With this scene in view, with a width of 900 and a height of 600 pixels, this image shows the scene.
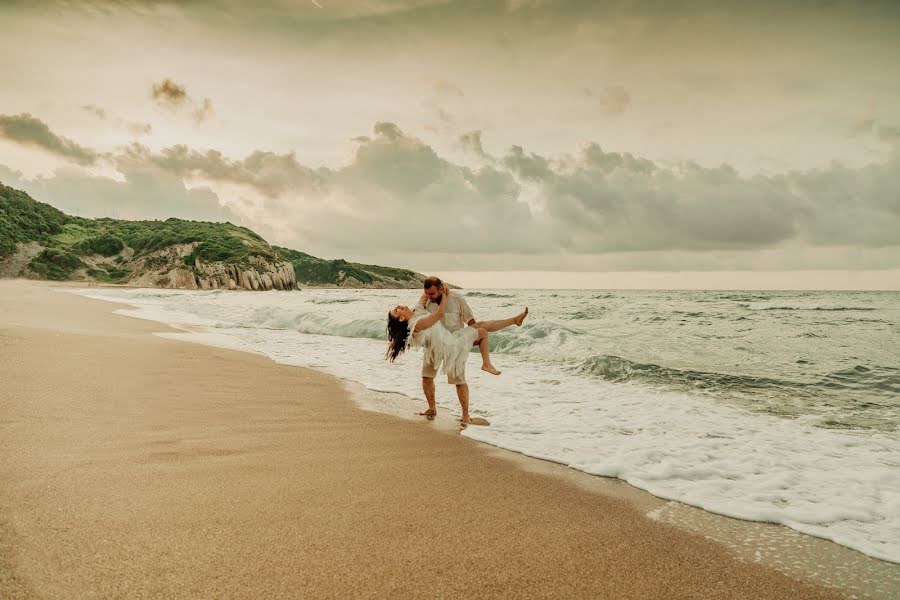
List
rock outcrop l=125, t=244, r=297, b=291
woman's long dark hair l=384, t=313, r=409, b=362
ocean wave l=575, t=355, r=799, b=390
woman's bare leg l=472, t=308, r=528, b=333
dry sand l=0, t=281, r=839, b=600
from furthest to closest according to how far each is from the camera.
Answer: rock outcrop l=125, t=244, r=297, b=291 < ocean wave l=575, t=355, r=799, b=390 < woman's bare leg l=472, t=308, r=528, b=333 < woman's long dark hair l=384, t=313, r=409, b=362 < dry sand l=0, t=281, r=839, b=600

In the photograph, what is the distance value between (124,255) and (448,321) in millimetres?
110257

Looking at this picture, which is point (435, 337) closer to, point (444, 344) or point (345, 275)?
point (444, 344)

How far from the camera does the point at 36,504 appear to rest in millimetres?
2912

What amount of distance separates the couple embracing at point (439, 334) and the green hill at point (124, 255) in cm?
8674

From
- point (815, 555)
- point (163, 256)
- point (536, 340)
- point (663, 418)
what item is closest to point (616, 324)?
point (536, 340)

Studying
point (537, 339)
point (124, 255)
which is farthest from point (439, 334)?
point (124, 255)

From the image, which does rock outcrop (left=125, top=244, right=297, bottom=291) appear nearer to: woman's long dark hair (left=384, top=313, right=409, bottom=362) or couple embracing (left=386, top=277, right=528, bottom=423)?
woman's long dark hair (left=384, top=313, right=409, bottom=362)

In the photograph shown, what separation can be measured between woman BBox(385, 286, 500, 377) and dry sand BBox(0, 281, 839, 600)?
4.06ft

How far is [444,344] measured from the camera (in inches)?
261

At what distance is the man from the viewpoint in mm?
6625

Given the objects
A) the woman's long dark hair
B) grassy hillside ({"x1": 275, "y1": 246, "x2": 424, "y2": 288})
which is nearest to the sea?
the woman's long dark hair

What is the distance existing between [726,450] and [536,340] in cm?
907

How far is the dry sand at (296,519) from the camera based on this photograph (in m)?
2.40

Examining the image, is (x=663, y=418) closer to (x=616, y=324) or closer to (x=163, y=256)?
(x=616, y=324)
